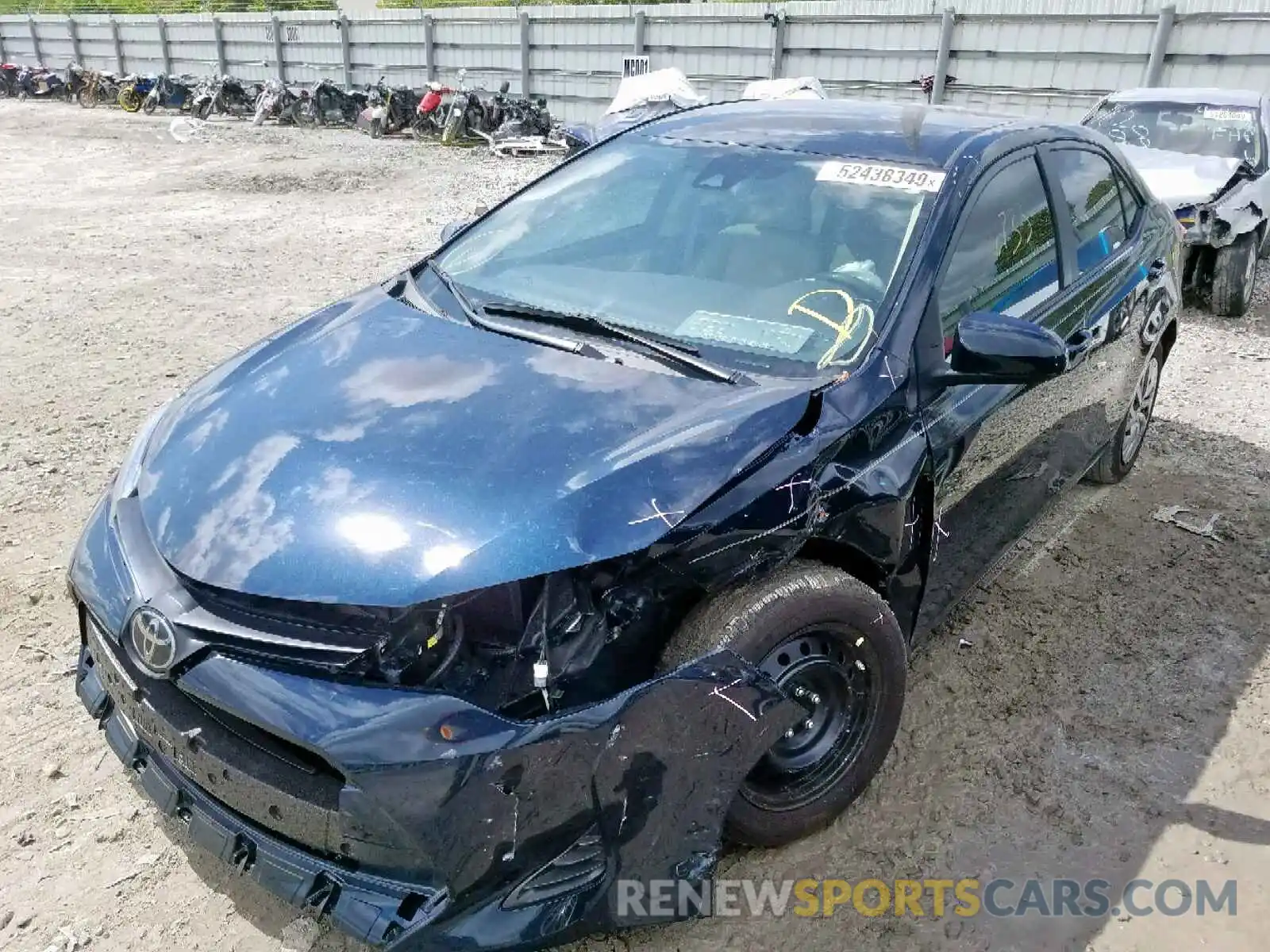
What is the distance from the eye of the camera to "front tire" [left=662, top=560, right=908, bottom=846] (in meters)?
2.15

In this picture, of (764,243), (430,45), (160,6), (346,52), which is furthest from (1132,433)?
(160,6)

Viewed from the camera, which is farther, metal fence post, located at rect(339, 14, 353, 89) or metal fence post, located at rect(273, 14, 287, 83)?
metal fence post, located at rect(273, 14, 287, 83)

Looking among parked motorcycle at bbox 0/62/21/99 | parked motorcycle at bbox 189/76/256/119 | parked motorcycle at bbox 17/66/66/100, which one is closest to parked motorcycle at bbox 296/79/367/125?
parked motorcycle at bbox 189/76/256/119

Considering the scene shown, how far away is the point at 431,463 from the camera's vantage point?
214cm

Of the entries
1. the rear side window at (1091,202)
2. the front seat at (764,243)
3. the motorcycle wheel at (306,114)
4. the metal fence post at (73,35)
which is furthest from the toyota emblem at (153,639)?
the metal fence post at (73,35)

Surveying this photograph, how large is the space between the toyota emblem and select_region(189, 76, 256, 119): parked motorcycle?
21.8 meters

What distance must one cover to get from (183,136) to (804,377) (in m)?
17.8

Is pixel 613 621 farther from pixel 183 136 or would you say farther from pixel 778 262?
pixel 183 136

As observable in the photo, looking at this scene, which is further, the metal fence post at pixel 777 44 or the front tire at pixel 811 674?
the metal fence post at pixel 777 44

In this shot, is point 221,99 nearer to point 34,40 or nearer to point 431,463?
point 34,40

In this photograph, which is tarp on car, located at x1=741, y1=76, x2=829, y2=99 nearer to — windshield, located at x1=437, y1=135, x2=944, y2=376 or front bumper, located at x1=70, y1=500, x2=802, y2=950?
windshield, located at x1=437, y1=135, x2=944, y2=376

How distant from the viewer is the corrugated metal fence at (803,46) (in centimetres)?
1192

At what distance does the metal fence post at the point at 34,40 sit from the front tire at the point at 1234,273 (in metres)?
36.0

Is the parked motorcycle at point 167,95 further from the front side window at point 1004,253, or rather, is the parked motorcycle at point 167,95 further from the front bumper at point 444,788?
the front bumper at point 444,788
